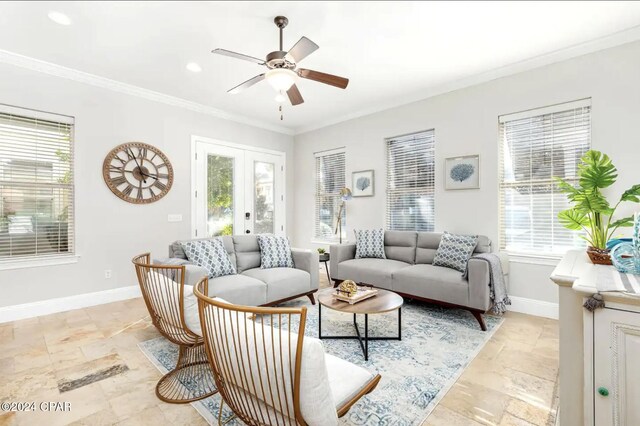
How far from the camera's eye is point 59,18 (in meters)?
2.68

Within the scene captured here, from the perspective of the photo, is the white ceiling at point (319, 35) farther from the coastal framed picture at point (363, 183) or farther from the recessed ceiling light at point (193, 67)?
the coastal framed picture at point (363, 183)

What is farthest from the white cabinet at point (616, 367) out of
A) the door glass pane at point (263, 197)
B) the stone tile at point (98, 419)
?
the door glass pane at point (263, 197)

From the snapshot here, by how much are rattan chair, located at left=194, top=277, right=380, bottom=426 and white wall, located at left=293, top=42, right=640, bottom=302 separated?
3.27 metres

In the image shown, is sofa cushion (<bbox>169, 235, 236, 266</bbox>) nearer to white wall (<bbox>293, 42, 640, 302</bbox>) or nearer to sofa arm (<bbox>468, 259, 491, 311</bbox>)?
white wall (<bbox>293, 42, 640, 302</bbox>)

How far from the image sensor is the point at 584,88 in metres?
3.20

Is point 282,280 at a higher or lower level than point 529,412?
higher

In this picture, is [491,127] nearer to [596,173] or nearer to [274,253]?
[596,173]

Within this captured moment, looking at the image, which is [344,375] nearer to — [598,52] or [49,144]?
[598,52]

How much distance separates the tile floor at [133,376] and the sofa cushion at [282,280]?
117 centimetres

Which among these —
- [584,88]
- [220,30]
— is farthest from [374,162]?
[220,30]

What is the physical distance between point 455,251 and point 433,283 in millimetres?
540

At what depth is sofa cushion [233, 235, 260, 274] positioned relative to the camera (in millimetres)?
3710

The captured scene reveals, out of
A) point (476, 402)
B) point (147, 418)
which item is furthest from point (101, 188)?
point (476, 402)

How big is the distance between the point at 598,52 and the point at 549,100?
0.57 meters
